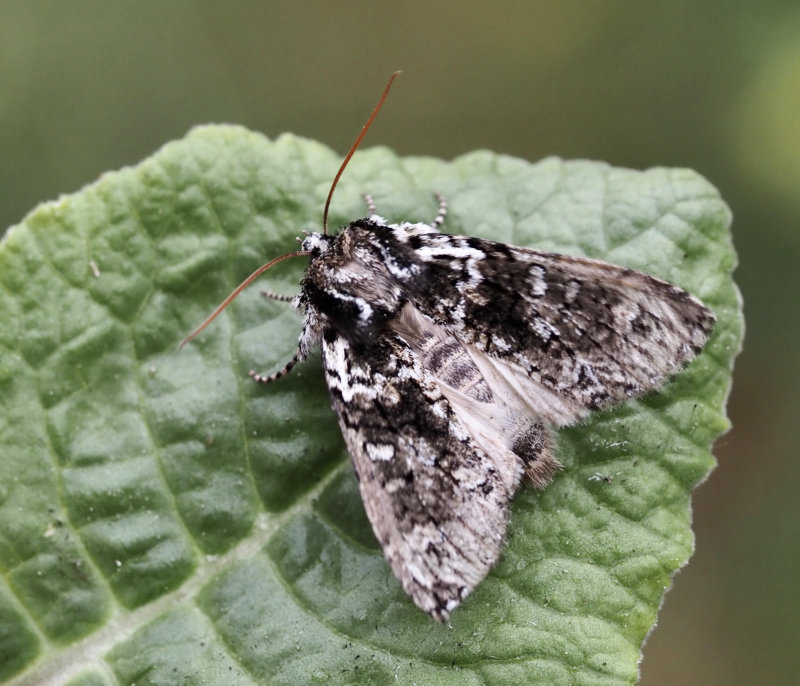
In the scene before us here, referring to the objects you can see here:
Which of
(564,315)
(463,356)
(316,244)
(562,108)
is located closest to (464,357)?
(463,356)

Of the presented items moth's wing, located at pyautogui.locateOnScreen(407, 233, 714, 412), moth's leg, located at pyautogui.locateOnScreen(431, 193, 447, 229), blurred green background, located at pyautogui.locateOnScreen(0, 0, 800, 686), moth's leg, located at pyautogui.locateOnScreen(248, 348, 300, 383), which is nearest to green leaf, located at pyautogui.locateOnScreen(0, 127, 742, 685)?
moth's leg, located at pyautogui.locateOnScreen(248, 348, 300, 383)

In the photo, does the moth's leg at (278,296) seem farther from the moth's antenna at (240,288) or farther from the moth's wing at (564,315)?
the moth's wing at (564,315)

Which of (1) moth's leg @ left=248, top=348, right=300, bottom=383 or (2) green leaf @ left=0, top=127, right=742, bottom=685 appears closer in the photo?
(2) green leaf @ left=0, top=127, right=742, bottom=685

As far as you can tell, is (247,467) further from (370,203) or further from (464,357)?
(370,203)

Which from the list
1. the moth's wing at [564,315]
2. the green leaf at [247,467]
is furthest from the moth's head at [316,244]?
the moth's wing at [564,315]

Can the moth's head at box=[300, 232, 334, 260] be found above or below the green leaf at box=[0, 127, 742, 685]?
above

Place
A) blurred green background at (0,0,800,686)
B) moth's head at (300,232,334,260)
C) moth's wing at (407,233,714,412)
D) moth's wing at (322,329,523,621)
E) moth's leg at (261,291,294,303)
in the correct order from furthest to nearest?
blurred green background at (0,0,800,686) < moth's leg at (261,291,294,303) < moth's head at (300,232,334,260) < moth's wing at (407,233,714,412) < moth's wing at (322,329,523,621)

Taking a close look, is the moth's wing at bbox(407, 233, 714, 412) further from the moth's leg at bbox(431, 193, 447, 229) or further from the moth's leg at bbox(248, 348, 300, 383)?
the moth's leg at bbox(248, 348, 300, 383)

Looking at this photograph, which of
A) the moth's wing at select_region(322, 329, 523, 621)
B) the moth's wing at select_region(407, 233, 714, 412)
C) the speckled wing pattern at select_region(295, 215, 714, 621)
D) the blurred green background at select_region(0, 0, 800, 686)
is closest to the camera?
the moth's wing at select_region(322, 329, 523, 621)
